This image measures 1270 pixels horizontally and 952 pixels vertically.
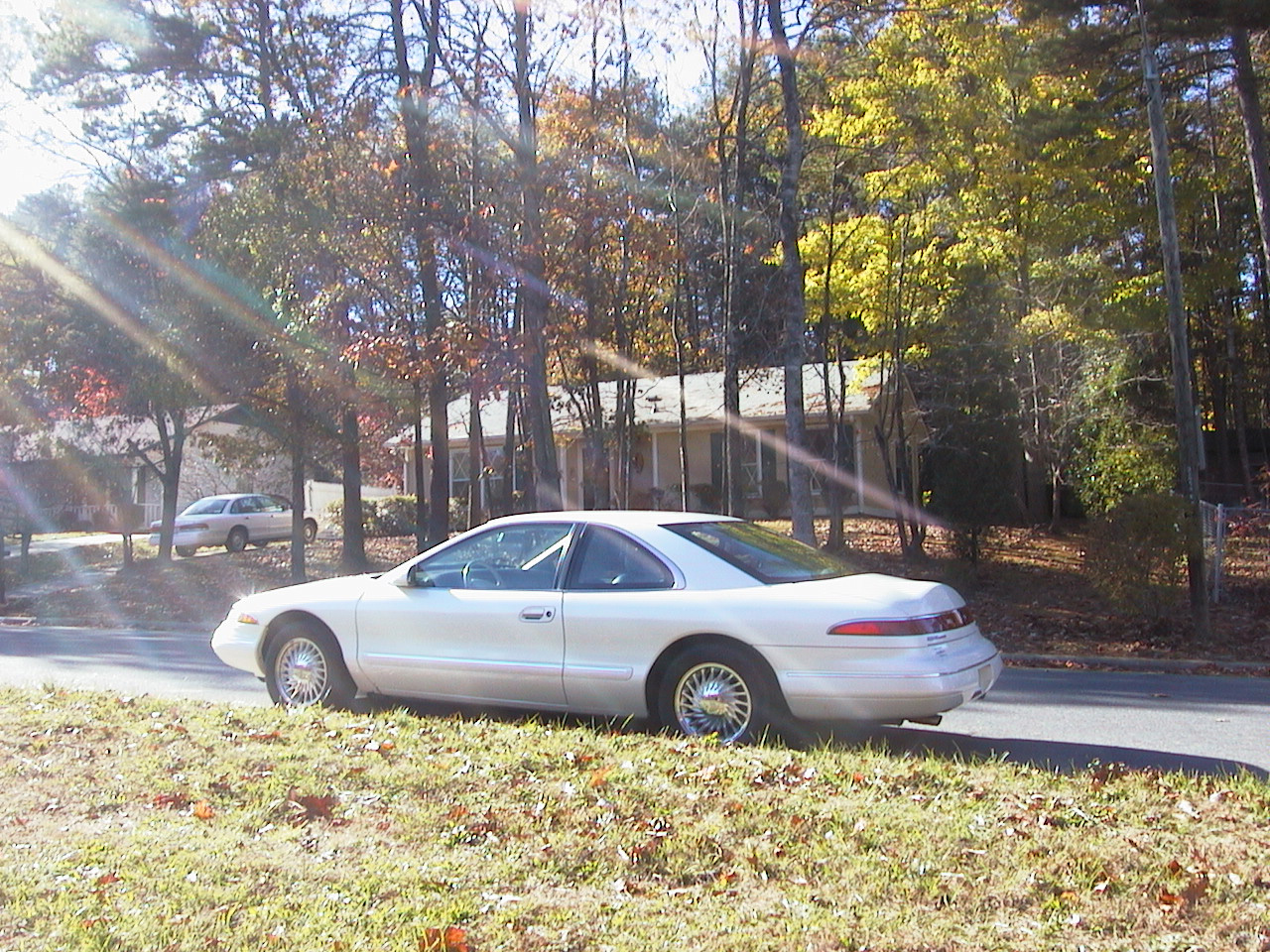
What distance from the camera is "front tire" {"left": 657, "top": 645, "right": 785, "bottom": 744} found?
7.07 meters

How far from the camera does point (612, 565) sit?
7770 mm

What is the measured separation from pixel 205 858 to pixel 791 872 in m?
2.30

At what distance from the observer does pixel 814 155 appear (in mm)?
23062

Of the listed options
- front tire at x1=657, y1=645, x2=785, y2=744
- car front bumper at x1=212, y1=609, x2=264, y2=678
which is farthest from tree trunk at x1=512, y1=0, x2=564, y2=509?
front tire at x1=657, y1=645, x2=785, y2=744

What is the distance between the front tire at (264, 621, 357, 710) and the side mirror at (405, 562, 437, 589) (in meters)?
0.74

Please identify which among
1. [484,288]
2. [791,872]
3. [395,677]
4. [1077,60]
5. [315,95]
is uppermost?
[315,95]

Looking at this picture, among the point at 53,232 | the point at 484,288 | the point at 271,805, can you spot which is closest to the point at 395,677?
the point at 271,805

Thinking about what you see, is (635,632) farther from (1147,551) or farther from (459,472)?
(459,472)

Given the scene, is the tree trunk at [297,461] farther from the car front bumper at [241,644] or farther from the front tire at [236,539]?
the car front bumper at [241,644]

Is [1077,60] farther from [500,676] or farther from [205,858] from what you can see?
[205,858]

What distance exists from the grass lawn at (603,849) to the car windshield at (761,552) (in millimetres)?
1163

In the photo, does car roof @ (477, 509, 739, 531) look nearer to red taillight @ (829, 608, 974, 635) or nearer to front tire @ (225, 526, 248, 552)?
red taillight @ (829, 608, 974, 635)

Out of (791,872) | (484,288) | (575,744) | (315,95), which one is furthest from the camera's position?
(315,95)

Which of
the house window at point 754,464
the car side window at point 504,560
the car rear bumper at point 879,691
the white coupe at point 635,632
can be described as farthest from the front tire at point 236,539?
the car rear bumper at point 879,691
